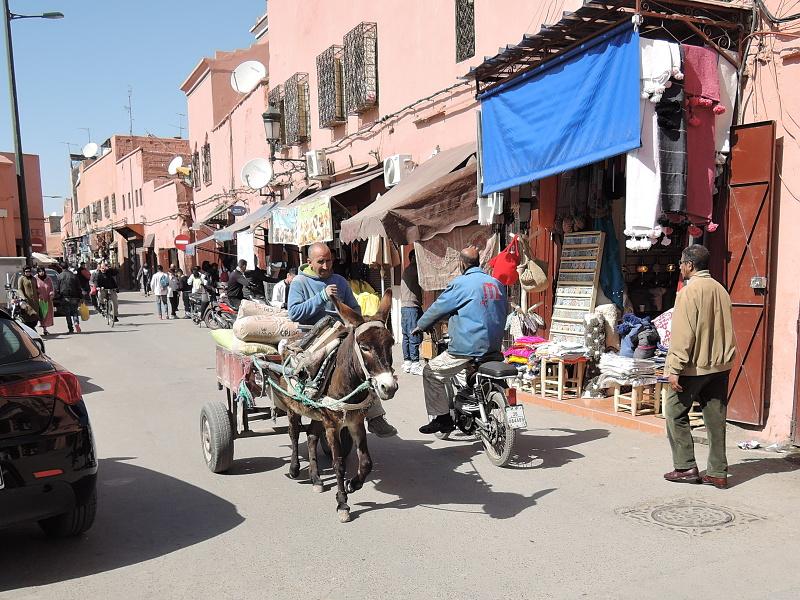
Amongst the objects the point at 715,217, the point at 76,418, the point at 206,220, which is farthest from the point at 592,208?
the point at 206,220

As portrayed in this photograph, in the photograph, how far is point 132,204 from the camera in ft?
134

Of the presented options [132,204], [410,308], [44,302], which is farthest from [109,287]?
[132,204]

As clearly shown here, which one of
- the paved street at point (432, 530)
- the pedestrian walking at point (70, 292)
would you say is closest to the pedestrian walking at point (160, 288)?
the pedestrian walking at point (70, 292)

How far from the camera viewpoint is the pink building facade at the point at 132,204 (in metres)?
35.2

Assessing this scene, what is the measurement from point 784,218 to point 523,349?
3656 millimetres

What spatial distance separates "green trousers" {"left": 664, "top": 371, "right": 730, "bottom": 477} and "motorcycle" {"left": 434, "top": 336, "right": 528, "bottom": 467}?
1.25m

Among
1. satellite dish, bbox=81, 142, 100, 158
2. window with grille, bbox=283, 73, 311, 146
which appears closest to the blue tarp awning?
window with grille, bbox=283, 73, 311, 146

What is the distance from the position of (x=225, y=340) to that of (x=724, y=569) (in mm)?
4496

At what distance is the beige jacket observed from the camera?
528 centimetres

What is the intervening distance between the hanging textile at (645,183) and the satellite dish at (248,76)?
17.6m

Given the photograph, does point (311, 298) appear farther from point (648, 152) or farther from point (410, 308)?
point (410, 308)

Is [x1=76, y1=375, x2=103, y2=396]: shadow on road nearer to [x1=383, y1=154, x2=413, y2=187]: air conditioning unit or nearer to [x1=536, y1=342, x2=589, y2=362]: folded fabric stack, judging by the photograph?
[x1=383, y1=154, x2=413, y2=187]: air conditioning unit

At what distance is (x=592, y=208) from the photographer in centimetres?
902

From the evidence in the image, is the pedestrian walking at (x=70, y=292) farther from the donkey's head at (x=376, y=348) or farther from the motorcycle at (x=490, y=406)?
the donkey's head at (x=376, y=348)
